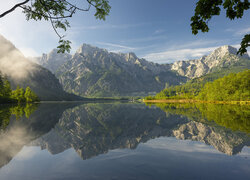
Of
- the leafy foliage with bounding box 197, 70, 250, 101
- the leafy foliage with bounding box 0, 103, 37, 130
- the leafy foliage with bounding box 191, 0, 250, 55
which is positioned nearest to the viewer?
the leafy foliage with bounding box 191, 0, 250, 55

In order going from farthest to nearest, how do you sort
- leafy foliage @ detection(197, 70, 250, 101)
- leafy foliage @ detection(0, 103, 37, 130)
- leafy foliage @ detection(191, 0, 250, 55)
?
leafy foliage @ detection(197, 70, 250, 101) → leafy foliage @ detection(0, 103, 37, 130) → leafy foliage @ detection(191, 0, 250, 55)

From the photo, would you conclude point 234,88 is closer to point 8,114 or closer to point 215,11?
point 215,11

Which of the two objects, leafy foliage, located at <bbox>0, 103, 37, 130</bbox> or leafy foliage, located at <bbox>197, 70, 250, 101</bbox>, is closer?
leafy foliage, located at <bbox>0, 103, 37, 130</bbox>

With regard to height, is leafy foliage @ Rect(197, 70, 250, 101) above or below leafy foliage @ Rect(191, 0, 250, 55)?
below

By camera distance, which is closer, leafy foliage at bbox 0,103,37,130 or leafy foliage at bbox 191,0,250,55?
leafy foliage at bbox 191,0,250,55

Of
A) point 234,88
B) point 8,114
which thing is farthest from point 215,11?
point 234,88

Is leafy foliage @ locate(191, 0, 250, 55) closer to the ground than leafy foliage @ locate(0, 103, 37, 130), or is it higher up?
higher up

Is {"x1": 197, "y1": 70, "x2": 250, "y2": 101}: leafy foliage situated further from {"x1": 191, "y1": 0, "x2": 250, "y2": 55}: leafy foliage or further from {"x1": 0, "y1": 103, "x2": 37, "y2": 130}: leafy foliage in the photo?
{"x1": 0, "y1": 103, "x2": 37, "y2": 130}: leafy foliage

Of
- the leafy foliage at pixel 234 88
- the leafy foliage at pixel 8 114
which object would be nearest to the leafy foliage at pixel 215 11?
the leafy foliage at pixel 8 114

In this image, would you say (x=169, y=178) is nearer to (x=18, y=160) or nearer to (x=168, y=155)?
(x=168, y=155)

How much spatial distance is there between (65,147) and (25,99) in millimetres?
136059

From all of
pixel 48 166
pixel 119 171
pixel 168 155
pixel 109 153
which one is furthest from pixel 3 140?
pixel 168 155

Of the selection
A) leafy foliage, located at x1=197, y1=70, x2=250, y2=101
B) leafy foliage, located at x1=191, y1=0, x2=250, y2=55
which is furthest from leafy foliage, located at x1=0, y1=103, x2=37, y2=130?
leafy foliage, located at x1=197, y1=70, x2=250, y2=101

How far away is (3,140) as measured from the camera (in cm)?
1500
